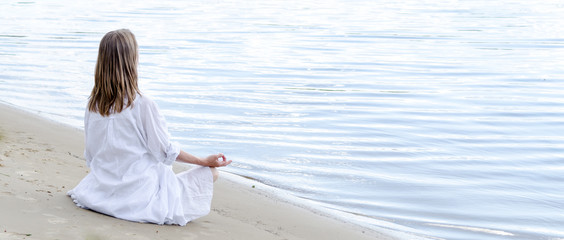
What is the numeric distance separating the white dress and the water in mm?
2279

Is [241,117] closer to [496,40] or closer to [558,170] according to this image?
[558,170]

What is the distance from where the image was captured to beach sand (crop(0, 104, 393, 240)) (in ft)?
15.0

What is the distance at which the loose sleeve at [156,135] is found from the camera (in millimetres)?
4879

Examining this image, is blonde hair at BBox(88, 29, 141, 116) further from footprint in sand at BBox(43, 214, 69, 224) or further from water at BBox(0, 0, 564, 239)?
water at BBox(0, 0, 564, 239)

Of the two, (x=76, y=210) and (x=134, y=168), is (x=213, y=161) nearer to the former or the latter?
(x=134, y=168)

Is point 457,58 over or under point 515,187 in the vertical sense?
over

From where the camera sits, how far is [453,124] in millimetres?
10828

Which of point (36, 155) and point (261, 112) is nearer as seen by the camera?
point (36, 155)

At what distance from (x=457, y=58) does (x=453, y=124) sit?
23.1 feet

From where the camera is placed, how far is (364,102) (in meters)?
12.5

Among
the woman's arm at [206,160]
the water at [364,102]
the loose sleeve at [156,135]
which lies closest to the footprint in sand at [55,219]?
the loose sleeve at [156,135]

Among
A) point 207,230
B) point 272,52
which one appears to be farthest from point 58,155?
point 272,52

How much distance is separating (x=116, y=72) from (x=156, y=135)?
0.44 meters

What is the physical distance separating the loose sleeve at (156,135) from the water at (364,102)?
2.36 metres
